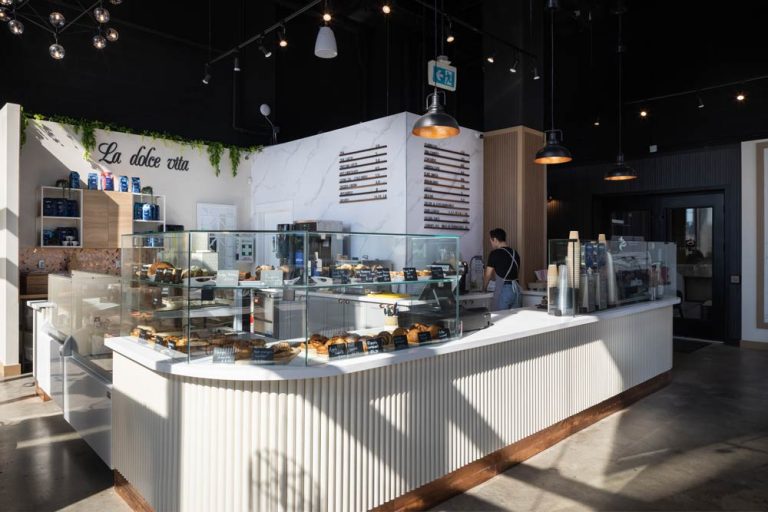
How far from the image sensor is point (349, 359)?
8.10 ft

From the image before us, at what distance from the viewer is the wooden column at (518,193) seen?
6680mm

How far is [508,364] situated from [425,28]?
330 inches

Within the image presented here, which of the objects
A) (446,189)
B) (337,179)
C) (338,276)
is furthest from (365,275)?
(337,179)

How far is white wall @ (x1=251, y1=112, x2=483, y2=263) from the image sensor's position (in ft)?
19.8

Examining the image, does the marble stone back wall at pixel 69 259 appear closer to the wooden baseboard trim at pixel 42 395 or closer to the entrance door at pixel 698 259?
the wooden baseboard trim at pixel 42 395

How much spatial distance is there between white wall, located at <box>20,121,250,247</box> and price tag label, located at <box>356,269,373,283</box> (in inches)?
225

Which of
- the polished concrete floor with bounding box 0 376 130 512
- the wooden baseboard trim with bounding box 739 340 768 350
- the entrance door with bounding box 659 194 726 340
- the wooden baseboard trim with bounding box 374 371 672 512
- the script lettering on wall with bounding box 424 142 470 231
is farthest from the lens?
the entrance door with bounding box 659 194 726 340

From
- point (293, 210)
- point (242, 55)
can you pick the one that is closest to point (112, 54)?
point (242, 55)

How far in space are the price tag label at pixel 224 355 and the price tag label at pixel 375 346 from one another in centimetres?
68

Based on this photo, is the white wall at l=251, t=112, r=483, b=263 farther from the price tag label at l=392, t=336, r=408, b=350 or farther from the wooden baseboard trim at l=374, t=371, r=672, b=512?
the price tag label at l=392, t=336, r=408, b=350

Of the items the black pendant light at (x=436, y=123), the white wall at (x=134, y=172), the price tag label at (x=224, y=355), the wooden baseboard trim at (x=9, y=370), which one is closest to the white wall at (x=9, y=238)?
the wooden baseboard trim at (x=9, y=370)

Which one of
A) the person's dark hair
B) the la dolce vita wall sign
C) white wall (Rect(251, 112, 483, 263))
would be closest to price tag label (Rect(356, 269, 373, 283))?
white wall (Rect(251, 112, 483, 263))

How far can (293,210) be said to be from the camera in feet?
25.3

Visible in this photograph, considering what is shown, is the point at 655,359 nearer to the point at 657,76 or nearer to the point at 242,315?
the point at 242,315
